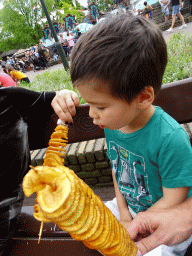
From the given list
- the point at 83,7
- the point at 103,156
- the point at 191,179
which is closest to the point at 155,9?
the point at 103,156

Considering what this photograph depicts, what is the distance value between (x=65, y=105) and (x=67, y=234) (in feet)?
2.65

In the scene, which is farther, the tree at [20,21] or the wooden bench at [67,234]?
the tree at [20,21]

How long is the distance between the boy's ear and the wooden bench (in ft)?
1.48

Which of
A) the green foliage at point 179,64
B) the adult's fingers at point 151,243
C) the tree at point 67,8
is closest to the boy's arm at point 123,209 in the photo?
the adult's fingers at point 151,243

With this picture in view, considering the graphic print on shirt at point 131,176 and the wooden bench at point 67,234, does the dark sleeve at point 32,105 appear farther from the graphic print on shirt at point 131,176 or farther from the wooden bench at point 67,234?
the graphic print on shirt at point 131,176

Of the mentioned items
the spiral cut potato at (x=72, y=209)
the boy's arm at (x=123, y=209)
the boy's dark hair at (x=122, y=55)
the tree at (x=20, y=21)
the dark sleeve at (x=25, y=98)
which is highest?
the tree at (x=20, y=21)

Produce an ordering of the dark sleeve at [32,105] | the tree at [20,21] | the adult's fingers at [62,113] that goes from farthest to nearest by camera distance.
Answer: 1. the tree at [20,21]
2. the dark sleeve at [32,105]
3. the adult's fingers at [62,113]

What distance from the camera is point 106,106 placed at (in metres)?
0.85

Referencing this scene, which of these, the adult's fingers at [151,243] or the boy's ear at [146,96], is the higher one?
the boy's ear at [146,96]

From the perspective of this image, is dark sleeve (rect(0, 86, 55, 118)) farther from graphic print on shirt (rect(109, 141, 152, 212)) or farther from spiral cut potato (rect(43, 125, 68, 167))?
graphic print on shirt (rect(109, 141, 152, 212))

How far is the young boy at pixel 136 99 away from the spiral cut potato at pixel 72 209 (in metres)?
0.33

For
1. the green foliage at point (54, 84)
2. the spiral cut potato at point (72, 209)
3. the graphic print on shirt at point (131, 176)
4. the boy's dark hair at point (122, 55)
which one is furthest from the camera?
the green foliage at point (54, 84)

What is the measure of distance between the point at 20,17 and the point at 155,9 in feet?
76.9

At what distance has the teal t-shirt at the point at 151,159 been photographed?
0.90 m
